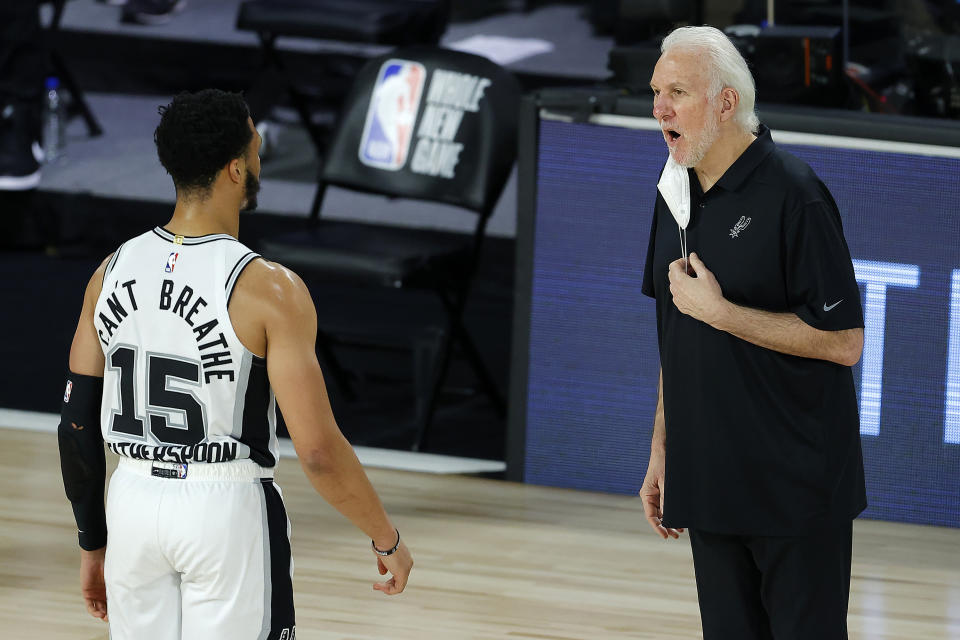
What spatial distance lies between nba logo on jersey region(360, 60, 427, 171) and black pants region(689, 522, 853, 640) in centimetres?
291

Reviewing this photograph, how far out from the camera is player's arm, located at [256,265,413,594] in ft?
7.30

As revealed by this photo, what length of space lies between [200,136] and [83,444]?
1.73 feet

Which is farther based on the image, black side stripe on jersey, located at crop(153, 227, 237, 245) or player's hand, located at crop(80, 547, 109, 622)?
player's hand, located at crop(80, 547, 109, 622)

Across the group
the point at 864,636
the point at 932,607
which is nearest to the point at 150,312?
the point at 864,636

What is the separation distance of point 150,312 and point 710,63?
917 millimetres

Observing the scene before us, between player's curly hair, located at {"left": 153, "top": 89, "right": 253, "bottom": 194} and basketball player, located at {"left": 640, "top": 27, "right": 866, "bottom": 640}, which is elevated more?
player's curly hair, located at {"left": 153, "top": 89, "right": 253, "bottom": 194}

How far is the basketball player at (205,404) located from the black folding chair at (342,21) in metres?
4.85

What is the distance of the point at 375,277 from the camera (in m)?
4.74

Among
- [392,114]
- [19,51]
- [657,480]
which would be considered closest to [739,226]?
[657,480]

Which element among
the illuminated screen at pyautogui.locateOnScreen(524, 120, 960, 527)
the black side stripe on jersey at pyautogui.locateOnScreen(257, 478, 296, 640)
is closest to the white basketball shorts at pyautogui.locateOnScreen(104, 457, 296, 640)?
the black side stripe on jersey at pyautogui.locateOnScreen(257, 478, 296, 640)

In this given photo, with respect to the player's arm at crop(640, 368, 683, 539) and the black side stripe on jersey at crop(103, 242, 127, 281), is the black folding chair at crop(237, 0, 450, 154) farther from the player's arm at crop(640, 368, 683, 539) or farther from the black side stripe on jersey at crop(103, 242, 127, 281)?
the black side stripe on jersey at crop(103, 242, 127, 281)

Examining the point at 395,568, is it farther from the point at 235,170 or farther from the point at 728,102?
the point at 728,102

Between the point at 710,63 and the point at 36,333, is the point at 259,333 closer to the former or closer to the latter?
the point at 710,63

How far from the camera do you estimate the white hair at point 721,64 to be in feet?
7.89
